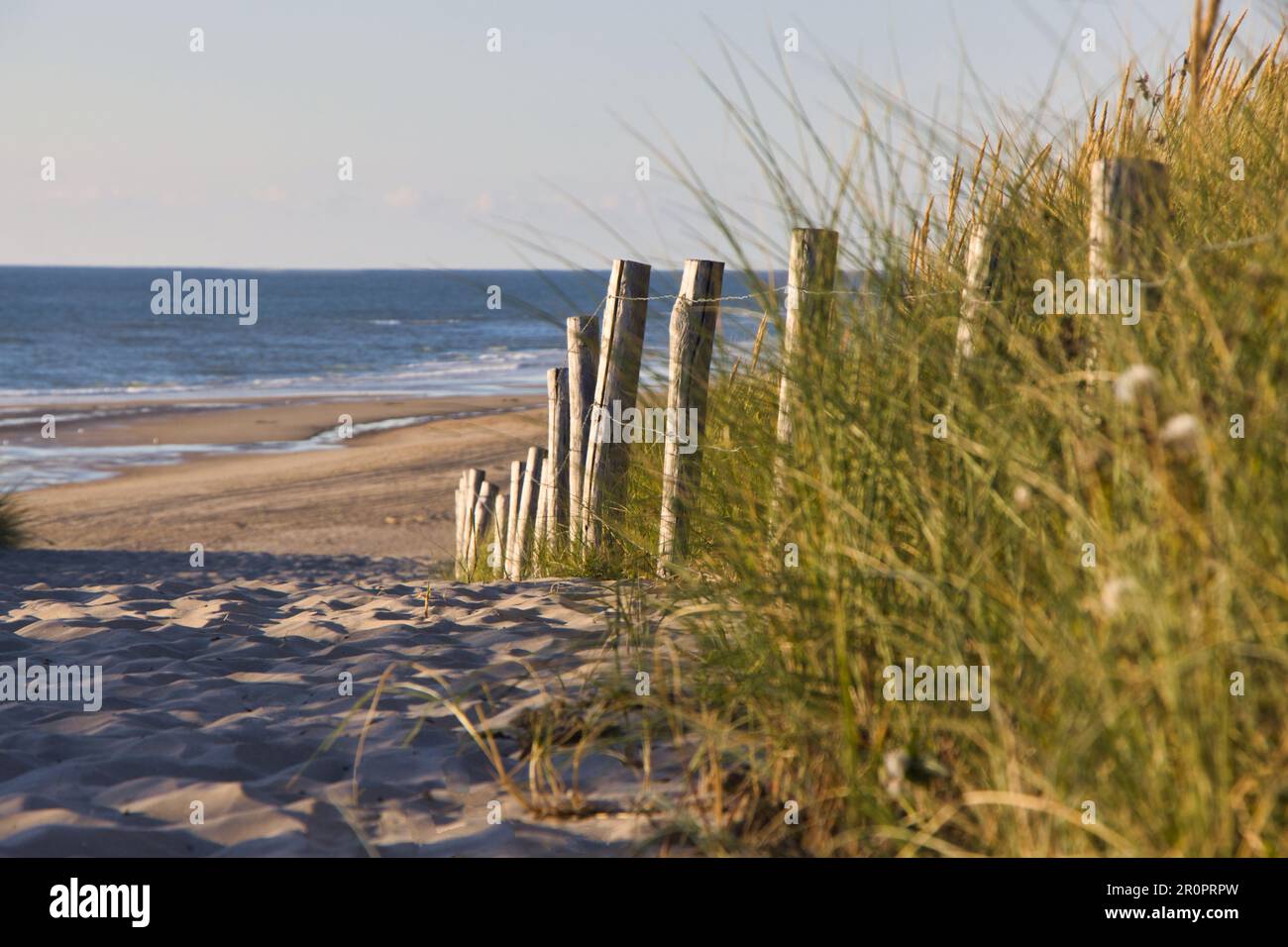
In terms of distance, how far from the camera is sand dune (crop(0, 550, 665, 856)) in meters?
2.30

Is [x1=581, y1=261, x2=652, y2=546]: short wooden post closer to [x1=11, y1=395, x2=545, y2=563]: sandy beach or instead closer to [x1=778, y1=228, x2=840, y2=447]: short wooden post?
[x1=778, y1=228, x2=840, y2=447]: short wooden post

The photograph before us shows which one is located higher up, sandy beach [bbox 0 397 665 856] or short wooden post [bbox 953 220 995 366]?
short wooden post [bbox 953 220 995 366]

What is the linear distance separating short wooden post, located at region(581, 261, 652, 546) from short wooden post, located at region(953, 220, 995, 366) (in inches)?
74.0

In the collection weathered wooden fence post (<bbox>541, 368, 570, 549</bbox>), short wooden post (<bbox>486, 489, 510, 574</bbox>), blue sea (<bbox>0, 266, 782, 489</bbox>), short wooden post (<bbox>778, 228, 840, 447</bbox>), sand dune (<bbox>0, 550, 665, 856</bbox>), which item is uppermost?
blue sea (<bbox>0, 266, 782, 489</bbox>)

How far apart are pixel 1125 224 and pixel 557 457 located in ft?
12.2

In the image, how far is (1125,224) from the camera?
2105 millimetres

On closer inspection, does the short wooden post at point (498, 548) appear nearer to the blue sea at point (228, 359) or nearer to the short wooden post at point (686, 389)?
the blue sea at point (228, 359)

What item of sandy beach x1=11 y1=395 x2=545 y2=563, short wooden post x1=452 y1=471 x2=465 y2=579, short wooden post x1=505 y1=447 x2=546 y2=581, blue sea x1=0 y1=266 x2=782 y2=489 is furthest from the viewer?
blue sea x1=0 y1=266 x2=782 y2=489

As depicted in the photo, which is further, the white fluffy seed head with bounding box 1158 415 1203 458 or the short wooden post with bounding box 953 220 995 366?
the short wooden post with bounding box 953 220 995 366

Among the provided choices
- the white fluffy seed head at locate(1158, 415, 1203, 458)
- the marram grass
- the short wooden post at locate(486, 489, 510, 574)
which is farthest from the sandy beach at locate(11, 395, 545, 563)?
the white fluffy seed head at locate(1158, 415, 1203, 458)

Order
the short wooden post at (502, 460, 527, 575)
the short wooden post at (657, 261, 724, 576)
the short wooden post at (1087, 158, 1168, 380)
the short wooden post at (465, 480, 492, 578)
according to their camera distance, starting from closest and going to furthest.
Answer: the short wooden post at (1087, 158, 1168, 380), the short wooden post at (657, 261, 724, 576), the short wooden post at (502, 460, 527, 575), the short wooden post at (465, 480, 492, 578)

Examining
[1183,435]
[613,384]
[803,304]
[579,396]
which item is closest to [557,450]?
[579,396]
